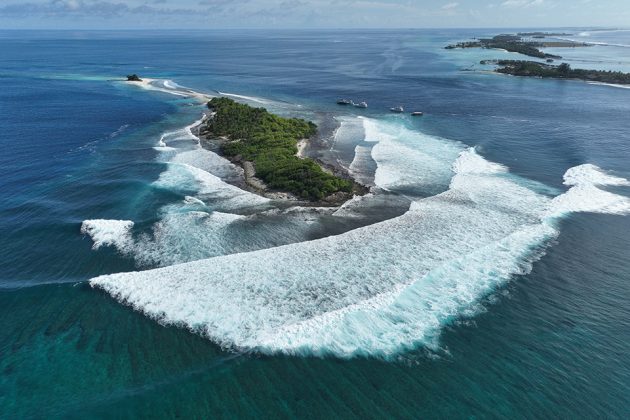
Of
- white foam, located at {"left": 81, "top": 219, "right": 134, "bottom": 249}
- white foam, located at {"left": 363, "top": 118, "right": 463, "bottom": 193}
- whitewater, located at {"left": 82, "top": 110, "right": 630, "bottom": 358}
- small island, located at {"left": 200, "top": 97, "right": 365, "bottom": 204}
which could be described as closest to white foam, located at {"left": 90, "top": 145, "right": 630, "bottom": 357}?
whitewater, located at {"left": 82, "top": 110, "right": 630, "bottom": 358}

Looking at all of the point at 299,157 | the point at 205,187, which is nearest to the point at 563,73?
the point at 299,157

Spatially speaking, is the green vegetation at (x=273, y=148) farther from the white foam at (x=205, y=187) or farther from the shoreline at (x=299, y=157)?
the white foam at (x=205, y=187)

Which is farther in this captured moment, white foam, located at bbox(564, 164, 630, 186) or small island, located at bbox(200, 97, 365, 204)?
white foam, located at bbox(564, 164, 630, 186)

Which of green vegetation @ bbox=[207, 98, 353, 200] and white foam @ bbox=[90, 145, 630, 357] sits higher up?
green vegetation @ bbox=[207, 98, 353, 200]

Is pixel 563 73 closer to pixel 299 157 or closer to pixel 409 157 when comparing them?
pixel 409 157

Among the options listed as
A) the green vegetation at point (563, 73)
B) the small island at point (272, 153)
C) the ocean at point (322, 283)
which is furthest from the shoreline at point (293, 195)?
the green vegetation at point (563, 73)

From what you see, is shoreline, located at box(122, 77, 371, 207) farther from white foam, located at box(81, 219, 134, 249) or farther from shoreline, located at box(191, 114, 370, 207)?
white foam, located at box(81, 219, 134, 249)

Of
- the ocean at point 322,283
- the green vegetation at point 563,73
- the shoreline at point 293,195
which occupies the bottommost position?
the ocean at point 322,283
